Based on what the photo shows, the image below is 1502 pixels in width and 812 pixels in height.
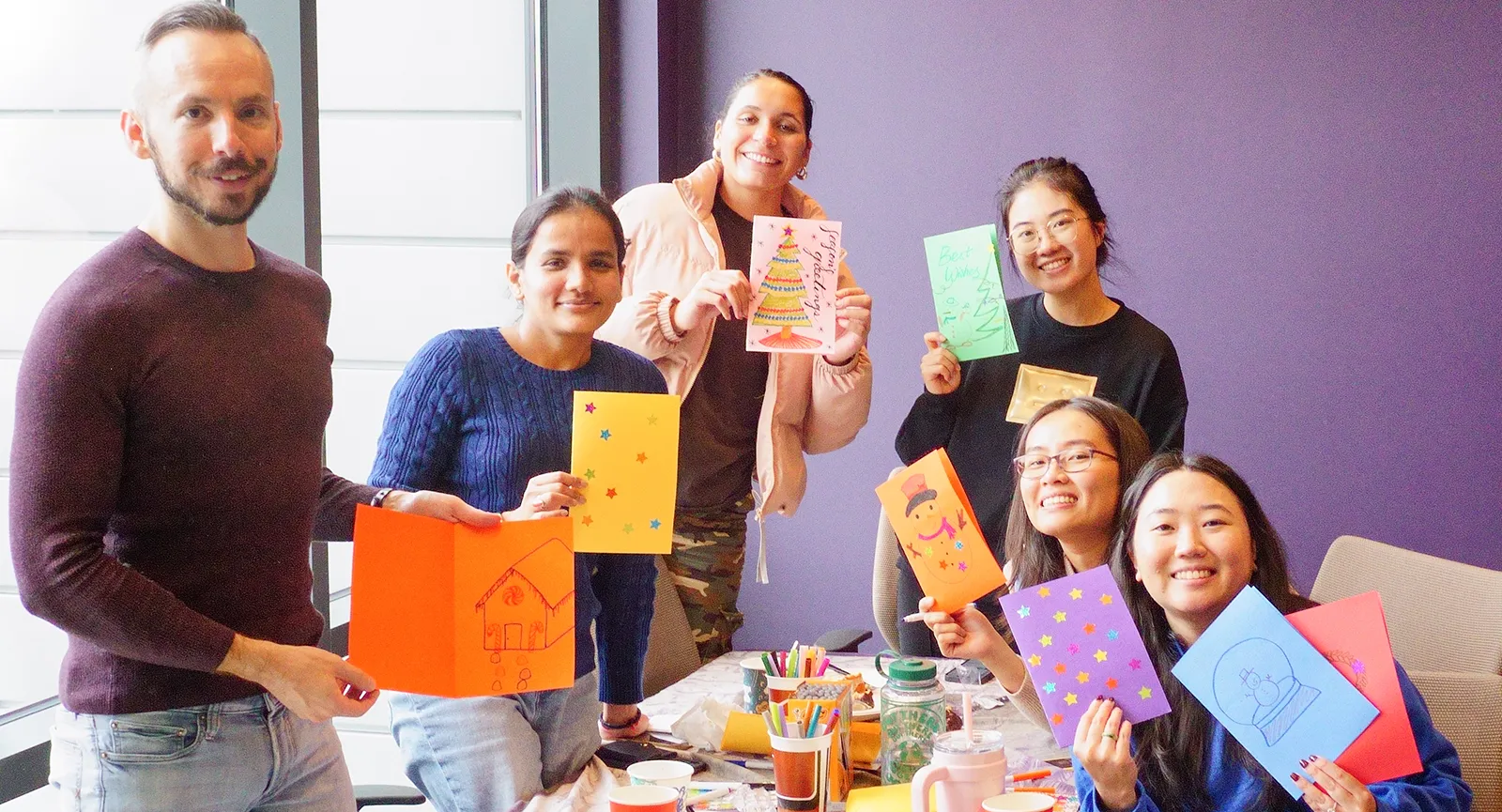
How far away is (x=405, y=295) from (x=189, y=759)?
8.31 ft

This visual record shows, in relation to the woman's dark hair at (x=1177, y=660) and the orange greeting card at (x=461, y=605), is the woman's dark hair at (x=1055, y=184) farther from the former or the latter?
the orange greeting card at (x=461, y=605)

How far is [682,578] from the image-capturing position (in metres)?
A: 2.68

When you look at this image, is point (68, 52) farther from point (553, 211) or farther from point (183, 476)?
point (183, 476)

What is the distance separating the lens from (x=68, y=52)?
7.62 feet

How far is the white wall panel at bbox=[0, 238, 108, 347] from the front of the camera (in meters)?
2.13

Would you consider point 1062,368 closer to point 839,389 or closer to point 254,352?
point 839,389

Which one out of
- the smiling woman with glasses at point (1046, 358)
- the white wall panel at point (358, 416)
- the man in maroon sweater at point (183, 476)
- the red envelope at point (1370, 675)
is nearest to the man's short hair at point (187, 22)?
the man in maroon sweater at point (183, 476)

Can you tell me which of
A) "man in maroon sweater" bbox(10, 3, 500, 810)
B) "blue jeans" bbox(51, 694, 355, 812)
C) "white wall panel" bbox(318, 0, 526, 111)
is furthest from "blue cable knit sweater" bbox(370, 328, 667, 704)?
"white wall panel" bbox(318, 0, 526, 111)

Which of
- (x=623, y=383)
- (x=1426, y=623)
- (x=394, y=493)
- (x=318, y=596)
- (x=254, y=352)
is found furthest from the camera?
(x=318, y=596)

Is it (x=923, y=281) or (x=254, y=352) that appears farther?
(x=923, y=281)

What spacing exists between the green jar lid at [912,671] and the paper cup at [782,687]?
0.43 feet

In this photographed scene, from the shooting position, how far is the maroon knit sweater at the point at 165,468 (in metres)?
1.23

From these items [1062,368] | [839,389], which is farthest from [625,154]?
[1062,368]

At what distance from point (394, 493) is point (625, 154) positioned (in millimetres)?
2553
